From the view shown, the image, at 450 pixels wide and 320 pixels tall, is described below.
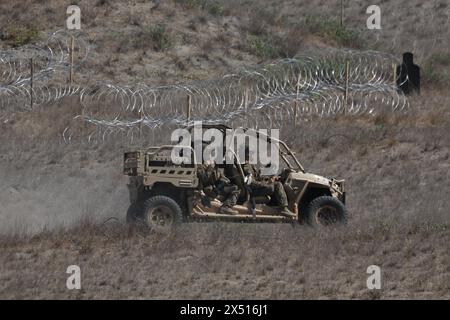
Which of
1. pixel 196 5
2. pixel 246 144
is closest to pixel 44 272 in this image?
pixel 246 144

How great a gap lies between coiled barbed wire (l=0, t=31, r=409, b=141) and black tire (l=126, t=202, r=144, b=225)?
939 centimetres

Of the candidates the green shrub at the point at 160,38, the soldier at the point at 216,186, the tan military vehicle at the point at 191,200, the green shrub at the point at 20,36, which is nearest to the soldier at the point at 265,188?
the tan military vehicle at the point at 191,200

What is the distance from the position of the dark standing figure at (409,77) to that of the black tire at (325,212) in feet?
52.3

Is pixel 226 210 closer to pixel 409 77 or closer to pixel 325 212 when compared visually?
pixel 325 212

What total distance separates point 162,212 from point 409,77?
17964 mm

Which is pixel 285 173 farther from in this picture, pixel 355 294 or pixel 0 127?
pixel 0 127

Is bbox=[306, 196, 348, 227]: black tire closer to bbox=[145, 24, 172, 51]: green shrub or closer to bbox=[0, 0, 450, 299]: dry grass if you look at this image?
bbox=[0, 0, 450, 299]: dry grass

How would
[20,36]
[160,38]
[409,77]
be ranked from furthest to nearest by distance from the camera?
[160,38] → [20,36] → [409,77]

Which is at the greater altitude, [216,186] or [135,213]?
[216,186]

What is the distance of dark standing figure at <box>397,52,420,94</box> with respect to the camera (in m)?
35.1

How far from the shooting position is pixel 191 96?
3184 cm

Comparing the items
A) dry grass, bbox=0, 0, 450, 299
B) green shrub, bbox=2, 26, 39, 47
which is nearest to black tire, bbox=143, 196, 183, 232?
dry grass, bbox=0, 0, 450, 299

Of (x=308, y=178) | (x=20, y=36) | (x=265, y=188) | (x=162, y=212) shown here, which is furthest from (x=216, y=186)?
(x=20, y=36)

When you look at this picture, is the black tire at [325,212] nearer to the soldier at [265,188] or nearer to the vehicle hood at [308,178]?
the vehicle hood at [308,178]
